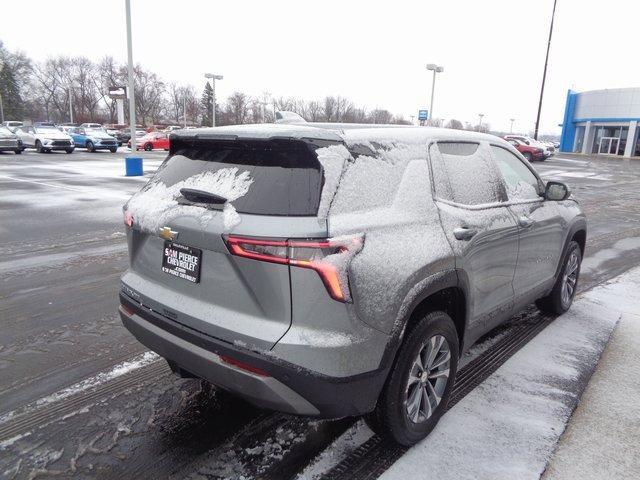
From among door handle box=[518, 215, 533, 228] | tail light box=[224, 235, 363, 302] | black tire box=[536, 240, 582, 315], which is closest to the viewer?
tail light box=[224, 235, 363, 302]

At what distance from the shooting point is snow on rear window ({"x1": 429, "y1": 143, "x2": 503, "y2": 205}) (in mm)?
2887

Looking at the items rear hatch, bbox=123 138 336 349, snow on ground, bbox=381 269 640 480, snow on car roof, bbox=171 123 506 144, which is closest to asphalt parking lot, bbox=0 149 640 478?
snow on ground, bbox=381 269 640 480

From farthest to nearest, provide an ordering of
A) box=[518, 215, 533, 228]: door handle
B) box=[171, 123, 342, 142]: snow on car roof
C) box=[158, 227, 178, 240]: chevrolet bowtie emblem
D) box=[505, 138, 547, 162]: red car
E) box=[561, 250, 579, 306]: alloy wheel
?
box=[505, 138, 547, 162]: red car, box=[561, 250, 579, 306]: alloy wheel, box=[518, 215, 533, 228]: door handle, box=[158, 227, 178, 240]: chevrolet bowtie emblem, box=[171, 123, 342, 142]: snow on car roof

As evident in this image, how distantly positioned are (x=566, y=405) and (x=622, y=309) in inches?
99.6

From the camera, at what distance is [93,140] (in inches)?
1271

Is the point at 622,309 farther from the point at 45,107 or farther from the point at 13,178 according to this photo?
the point at 45,107

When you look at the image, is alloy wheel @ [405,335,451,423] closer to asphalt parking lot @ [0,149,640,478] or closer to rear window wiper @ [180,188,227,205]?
asphalt parking lot @ [0,149,640,478]

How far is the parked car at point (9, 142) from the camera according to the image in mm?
26366

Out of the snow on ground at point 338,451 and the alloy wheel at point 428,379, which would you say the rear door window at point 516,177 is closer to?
the alloy wheel at point 428,379

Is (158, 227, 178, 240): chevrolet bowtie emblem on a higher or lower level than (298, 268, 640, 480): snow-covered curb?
higher

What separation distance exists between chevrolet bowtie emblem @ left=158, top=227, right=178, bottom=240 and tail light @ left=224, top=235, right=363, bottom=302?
1.68 ft

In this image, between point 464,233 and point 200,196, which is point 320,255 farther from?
point 464,233

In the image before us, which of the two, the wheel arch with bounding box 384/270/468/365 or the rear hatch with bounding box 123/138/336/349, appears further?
the wheel arch with bounding box 384/270/468/365

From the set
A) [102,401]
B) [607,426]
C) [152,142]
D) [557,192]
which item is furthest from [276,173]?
[152,142]
